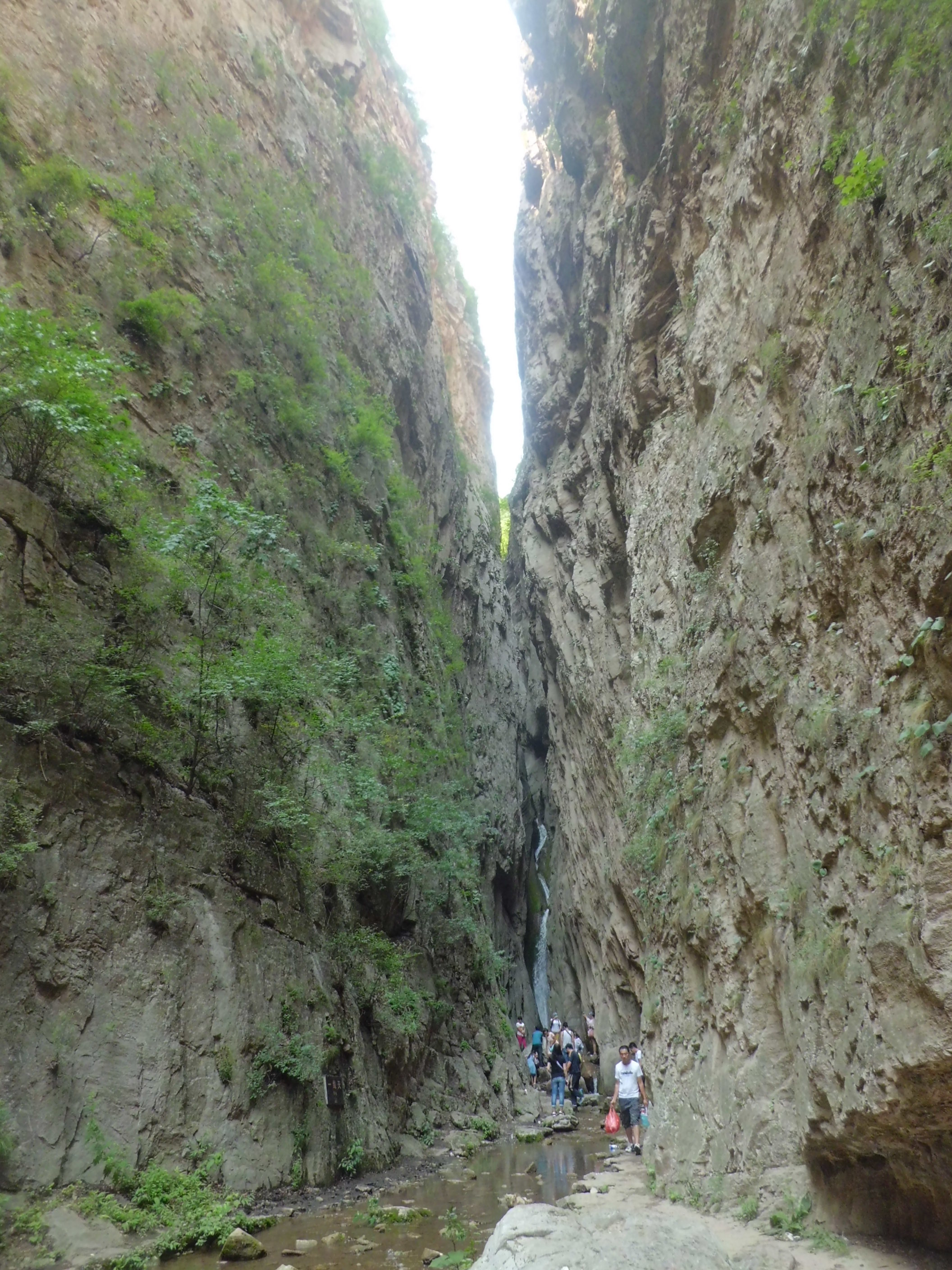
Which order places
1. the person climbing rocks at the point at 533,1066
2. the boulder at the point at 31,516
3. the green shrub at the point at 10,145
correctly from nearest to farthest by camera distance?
the boulder at the point at 31,516 < the green shrub at the point at 10,145 < the person climbing rocks at the point at 533,1066

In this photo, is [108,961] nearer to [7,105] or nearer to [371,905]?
[371,905]

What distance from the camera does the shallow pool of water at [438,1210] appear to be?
20.7 ft

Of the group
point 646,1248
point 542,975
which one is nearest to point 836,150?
point 646,1248

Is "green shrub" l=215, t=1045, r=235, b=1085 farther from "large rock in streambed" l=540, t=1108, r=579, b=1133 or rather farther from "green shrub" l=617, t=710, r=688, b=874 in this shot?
"large rock in streambed" l=540, t=1108, r=579, b=1133

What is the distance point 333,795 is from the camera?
39.2 ft

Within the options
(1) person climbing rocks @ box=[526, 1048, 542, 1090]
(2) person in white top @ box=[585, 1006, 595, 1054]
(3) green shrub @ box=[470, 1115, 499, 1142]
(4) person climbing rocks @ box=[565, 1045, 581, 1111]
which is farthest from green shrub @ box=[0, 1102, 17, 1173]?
(1) person climbing rocks @ box=[526, 1048, 542, 1090]

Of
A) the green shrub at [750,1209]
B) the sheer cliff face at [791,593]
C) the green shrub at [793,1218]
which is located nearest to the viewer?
the sheer cliff face at [791,593]

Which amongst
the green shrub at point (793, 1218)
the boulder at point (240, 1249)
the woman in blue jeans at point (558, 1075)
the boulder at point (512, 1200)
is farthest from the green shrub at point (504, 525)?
the green shrub at point (793, 1218)

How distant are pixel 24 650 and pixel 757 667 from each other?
706cm

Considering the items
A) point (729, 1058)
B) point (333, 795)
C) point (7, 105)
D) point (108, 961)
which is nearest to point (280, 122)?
point (7, 105)

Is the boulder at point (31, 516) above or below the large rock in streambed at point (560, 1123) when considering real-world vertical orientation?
above

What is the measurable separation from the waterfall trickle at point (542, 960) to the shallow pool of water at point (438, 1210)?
17398mm

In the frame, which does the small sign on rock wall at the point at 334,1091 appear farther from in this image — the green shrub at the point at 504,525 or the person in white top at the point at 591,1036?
the green shrub at the point at 504,525

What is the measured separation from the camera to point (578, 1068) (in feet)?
53.2
